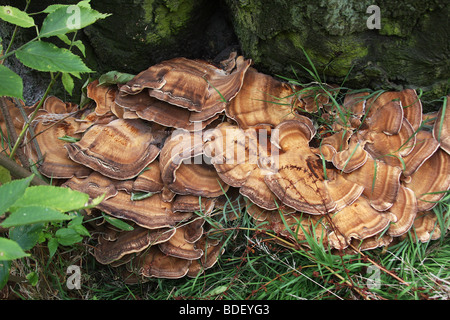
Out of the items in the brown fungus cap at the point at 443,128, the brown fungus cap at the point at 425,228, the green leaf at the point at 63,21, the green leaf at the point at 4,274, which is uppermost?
the green leaf at the point at 63,21

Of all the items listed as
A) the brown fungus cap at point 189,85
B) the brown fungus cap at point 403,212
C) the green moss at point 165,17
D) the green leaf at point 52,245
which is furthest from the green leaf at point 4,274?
the brown fungus cap at point 403,212

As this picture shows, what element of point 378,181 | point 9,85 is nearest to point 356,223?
point 378,181

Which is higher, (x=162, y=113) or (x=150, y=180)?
(x=162, y=113)

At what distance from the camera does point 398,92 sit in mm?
3033

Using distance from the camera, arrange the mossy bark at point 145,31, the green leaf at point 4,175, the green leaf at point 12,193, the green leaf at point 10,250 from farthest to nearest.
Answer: the mossy bark at point 145,31 → the green leaf at point 4,175 → the green leaf at point 12,193 → the green leaf at point 10,250

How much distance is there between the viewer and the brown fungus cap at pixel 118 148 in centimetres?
288

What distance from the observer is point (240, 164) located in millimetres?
2814

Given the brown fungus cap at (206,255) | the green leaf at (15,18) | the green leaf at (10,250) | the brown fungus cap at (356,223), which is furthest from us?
the brown fungus cap at (206,255)

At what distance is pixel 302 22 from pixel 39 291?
294 cm

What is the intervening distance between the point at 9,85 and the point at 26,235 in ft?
2.89

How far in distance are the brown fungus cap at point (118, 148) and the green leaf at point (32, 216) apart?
1.35 m

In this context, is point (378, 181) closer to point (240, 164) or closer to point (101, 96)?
point (240, 164)

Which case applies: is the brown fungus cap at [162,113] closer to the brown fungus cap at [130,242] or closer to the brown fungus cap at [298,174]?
the brown fungus cap at [298,174]

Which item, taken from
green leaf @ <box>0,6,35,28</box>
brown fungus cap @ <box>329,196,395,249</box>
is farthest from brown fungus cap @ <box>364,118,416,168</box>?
green leaf @ <box>0,6,35,28</box>
